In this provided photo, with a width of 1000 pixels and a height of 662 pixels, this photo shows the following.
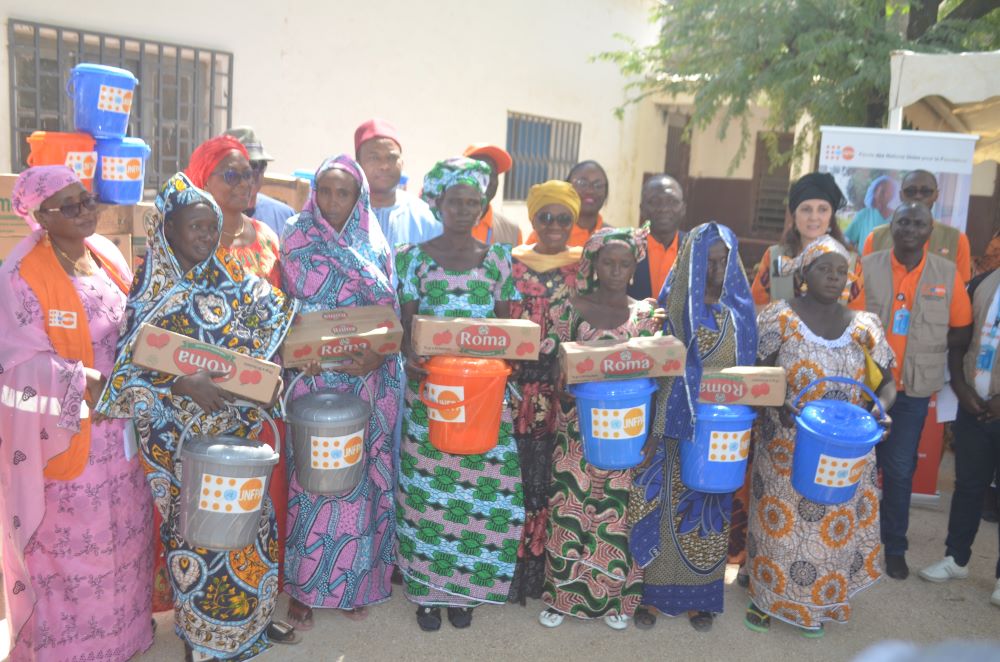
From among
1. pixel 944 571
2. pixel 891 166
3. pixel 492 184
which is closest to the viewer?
pixel 944 571

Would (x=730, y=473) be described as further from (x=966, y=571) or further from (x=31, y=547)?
(x=31, y=547)

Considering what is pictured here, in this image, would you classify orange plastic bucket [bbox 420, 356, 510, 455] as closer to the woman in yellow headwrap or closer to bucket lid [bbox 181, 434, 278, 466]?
the woman in yellow headwrap

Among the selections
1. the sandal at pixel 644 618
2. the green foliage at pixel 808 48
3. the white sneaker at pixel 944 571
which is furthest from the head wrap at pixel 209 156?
the green foliage at pixel 808 48

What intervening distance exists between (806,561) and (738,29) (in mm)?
7294

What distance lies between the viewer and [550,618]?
12.8ft

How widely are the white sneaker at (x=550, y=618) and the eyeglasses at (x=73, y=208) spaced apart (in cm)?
265

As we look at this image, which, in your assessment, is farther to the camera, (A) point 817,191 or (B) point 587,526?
(A) point 817,191

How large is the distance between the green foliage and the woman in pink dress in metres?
7.56

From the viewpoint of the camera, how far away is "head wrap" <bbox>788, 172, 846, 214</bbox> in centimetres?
489

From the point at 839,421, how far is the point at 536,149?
9.81m

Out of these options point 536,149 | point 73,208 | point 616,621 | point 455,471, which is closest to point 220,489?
point 455,471

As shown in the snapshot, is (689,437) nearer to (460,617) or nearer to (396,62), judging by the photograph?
(460,617)

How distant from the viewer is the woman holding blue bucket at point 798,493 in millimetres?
3842

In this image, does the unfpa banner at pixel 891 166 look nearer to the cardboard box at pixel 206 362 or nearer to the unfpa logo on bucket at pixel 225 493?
the cardboard box at pixel 206 362
